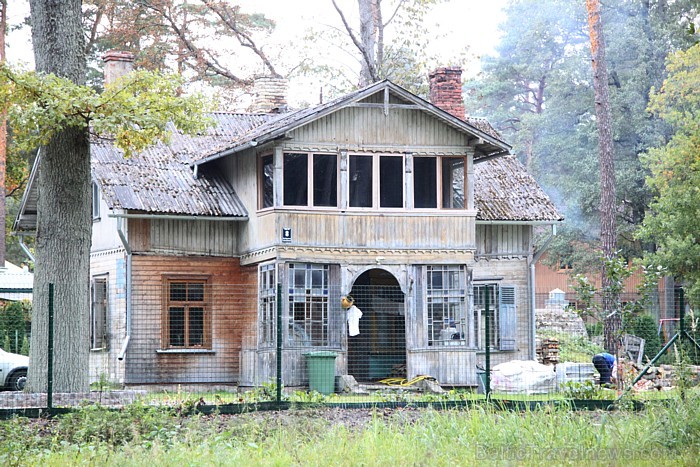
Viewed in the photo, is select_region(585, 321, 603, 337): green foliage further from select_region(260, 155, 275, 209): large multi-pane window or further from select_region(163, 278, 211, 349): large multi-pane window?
select_region(163, 278, 211, 349): large multi-pane window

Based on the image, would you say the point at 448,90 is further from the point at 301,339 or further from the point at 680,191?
the point at 680,191

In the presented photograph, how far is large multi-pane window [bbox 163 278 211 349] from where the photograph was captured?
2547cm

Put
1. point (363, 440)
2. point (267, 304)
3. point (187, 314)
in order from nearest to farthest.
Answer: point (363, 440)
point (267, 304)
point (187, 314)

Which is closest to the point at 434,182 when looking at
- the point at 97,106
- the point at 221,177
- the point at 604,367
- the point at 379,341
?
the point at 379,341

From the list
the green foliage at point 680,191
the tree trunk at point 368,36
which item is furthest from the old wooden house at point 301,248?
the green foliage at point 680,191

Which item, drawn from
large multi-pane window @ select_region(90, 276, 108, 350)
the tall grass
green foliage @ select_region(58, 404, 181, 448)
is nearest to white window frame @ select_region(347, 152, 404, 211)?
large multi-pane window @ select_region(90, 276, 108, 350)

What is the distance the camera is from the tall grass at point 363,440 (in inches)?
432

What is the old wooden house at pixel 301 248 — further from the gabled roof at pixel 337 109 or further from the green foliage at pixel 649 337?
the green foliage at pixel 649 337

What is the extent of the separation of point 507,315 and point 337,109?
289 inches

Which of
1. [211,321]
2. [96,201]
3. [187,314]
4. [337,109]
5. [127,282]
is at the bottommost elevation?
[211,321]

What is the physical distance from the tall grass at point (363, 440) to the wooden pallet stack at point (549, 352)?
15.5m

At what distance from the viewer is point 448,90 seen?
2870cm

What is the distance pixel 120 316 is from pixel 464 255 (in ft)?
27.0

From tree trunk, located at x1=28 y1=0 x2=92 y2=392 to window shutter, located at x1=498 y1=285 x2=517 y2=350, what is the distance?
41.8 ft
